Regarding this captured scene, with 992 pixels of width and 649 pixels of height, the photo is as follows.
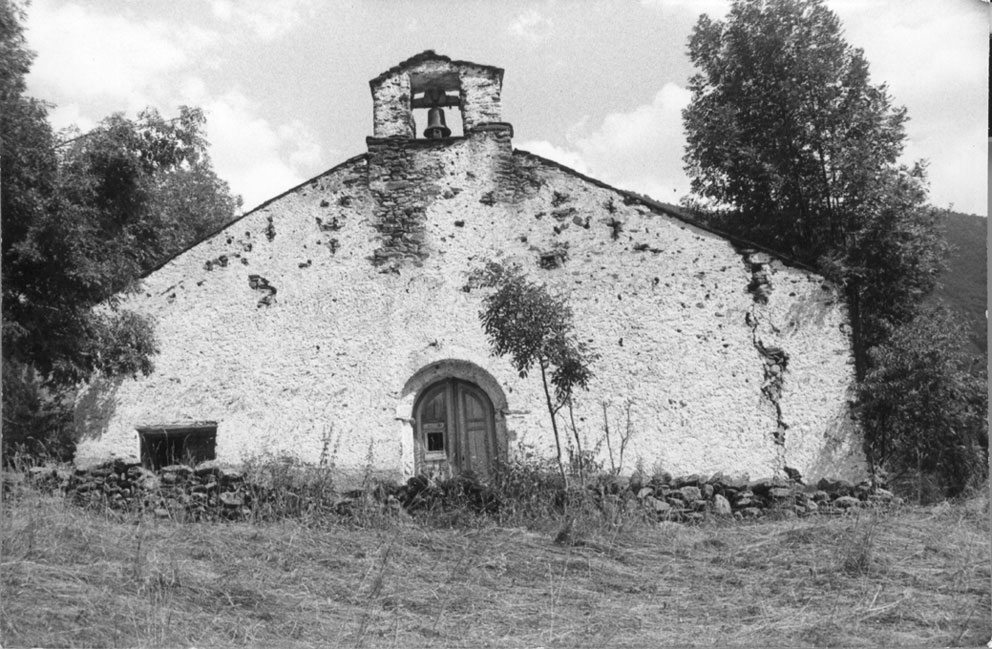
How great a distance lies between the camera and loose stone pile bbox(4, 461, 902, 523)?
25.6 feet

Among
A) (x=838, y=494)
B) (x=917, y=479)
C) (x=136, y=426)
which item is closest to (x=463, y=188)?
(x=136, y=426)

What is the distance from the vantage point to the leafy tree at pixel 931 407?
956 cm

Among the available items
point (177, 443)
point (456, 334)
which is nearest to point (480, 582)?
point (456, 334)

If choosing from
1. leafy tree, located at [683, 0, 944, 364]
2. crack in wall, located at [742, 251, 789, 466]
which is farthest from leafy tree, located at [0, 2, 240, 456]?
leafy tree, located at [683, 0, 944, 364]

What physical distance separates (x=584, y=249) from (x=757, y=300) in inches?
83.3

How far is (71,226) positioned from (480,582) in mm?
5197

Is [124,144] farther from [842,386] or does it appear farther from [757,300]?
[842,386]

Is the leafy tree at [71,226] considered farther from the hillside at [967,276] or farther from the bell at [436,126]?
the hillside at [967,276]

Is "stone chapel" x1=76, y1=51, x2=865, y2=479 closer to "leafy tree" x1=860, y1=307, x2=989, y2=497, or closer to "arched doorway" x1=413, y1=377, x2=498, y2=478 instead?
"arched doorway" x1=413, y1=377, x2=498, y2=478

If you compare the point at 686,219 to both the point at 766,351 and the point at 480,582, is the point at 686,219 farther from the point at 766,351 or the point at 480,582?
the point at 480,582

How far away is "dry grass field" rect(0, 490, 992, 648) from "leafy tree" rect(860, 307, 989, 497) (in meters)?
2.01

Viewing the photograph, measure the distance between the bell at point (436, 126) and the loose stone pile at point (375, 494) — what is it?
5238mm

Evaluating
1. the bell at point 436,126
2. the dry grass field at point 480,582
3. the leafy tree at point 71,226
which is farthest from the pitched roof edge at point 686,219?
the leafy tree at point 71,226

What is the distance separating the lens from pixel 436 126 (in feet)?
37.6
